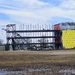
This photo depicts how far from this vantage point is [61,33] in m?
186

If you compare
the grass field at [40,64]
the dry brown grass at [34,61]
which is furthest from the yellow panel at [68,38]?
the grass field at [40,64]

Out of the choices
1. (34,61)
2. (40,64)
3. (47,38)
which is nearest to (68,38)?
(47,38)

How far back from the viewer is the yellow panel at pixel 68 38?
18512 cm

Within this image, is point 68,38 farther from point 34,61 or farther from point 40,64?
point 40,64

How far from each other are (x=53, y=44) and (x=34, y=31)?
13551 mm

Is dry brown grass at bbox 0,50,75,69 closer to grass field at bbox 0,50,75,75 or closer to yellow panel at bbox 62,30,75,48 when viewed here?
grass field at bbox 0,50,75,75

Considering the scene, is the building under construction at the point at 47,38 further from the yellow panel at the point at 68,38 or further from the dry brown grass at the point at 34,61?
the dry brown grass at the point at 34,61

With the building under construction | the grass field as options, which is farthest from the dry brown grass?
the building under construction

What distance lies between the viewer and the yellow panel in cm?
18512

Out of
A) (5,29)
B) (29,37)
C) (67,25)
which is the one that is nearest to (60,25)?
(67,25)

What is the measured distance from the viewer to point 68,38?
7421 inches

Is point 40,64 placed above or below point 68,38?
below

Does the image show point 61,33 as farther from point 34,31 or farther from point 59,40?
point 34,31

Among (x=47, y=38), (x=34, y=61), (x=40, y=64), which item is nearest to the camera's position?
(x=40, y=64)
